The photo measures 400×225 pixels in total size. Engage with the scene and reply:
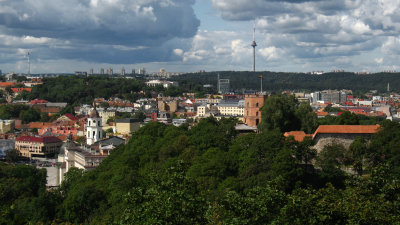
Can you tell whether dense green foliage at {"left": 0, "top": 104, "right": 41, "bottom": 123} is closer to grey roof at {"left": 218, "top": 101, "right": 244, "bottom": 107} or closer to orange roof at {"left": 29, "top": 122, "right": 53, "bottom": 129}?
orange roof at {"left": 29, "top": 122, "right": 53, "bottom": 129}

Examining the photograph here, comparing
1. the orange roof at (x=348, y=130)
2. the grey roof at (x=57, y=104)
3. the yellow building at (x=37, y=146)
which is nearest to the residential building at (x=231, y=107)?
the grey roof at (x=57, y=104)

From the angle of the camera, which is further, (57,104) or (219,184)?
(57,104)

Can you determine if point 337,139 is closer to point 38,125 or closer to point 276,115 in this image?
point 276,115

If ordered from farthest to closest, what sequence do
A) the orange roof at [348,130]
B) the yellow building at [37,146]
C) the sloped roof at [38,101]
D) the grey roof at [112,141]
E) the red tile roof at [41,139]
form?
the sloped roof at [38,101]
the red tile roof at [41,139]
the yellow building at [37,146]
the grey roof at [112,141]
the orange roof at [348,130]

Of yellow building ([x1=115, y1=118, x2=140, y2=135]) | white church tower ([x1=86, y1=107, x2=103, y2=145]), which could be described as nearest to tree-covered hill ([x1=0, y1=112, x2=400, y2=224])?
white church tower ([x1=86, y1=107, x2=103, y2=145])

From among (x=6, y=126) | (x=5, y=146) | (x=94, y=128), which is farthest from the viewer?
(x=6, y=126)

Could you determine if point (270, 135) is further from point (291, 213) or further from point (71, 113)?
point (71, 113)

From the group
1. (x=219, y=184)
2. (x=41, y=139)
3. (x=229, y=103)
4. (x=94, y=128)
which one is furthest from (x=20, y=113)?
(x=219, y=184)

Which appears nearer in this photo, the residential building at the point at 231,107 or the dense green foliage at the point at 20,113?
the residential building at the point at 231,107

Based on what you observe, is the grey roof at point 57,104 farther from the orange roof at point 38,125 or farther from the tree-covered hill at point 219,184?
the tree-covered hill at point 219,184

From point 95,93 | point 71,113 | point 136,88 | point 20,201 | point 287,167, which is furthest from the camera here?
point 136,88

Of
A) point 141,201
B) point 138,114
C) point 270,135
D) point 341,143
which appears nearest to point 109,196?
point 270,135
